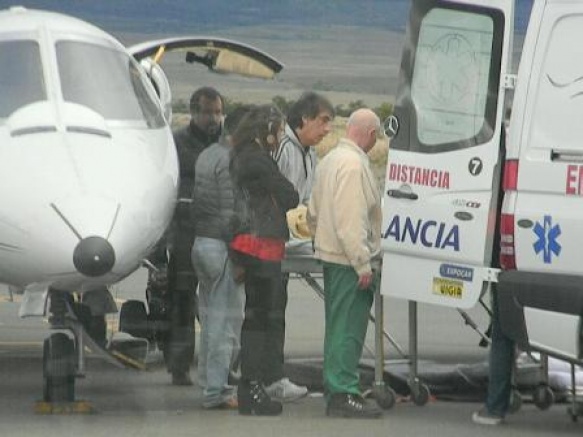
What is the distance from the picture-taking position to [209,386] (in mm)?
12680

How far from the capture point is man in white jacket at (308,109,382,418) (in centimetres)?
1213

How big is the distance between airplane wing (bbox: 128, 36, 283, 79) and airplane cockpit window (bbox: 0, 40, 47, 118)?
8.90 ft

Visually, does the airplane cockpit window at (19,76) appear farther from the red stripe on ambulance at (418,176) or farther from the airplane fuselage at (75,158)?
the red stripe on ambulance at (418,176)

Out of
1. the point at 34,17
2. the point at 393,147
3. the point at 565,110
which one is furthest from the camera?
the point at 34,17

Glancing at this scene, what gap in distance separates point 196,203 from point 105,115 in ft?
2.41

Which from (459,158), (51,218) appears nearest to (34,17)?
(51,218)

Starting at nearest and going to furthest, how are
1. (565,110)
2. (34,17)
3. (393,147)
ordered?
(565,110) < (393,147) < (34,17)

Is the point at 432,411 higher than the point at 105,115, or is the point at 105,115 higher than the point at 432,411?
the point at 105,115

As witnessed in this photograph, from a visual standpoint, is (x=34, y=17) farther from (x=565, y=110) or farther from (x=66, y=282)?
(x=565, y=110)

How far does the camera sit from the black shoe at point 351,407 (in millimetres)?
12281

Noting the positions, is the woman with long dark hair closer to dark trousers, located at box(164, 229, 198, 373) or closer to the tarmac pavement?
the tarmac pavement

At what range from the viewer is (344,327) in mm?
12320

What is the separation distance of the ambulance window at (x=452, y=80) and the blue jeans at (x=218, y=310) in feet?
4.13

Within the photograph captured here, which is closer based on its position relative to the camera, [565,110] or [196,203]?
[565,110]
